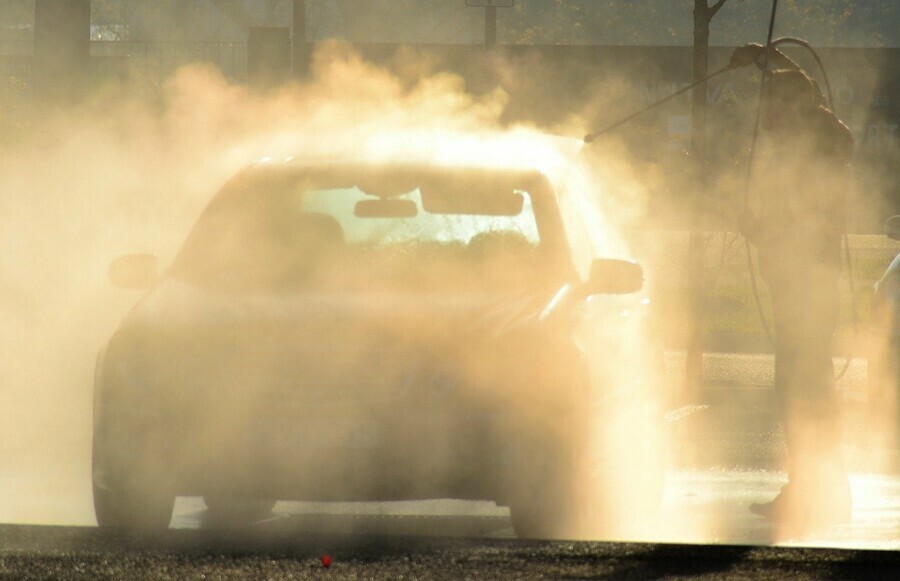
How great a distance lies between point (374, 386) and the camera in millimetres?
6871

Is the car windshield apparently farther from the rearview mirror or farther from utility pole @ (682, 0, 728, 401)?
utility pole @ (682, 0, 728, 401)

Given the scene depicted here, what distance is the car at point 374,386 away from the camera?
22.4 feet

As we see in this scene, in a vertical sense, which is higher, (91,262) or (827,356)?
(827,356)

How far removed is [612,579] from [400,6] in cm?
11359

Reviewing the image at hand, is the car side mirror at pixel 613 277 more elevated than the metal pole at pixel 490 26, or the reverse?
the car side mirror at pixel 613 277

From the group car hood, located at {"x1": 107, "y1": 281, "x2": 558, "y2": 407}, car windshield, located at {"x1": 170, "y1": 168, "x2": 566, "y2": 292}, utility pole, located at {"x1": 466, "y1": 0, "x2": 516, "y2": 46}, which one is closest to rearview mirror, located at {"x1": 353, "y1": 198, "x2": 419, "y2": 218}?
car windshield, located at {"x1": 170, "y1": 168, "x2": 566, "y2": 292}

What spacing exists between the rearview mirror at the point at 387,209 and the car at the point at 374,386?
0.33 m

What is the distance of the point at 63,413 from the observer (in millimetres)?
12242

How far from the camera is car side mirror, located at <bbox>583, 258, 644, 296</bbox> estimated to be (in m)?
7.77

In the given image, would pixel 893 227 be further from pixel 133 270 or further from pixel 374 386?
pixel 374 386

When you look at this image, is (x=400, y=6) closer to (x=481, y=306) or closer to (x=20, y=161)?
(x=20, y=161)

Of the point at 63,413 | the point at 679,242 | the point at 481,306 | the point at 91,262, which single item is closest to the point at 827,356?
the point at 481,306

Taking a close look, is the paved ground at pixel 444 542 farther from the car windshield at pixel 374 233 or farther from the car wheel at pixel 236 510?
the car windshield at pixel 374 233

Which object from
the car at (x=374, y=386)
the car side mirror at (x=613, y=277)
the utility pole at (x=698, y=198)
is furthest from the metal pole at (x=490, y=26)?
the car at (x=374, y=386)
